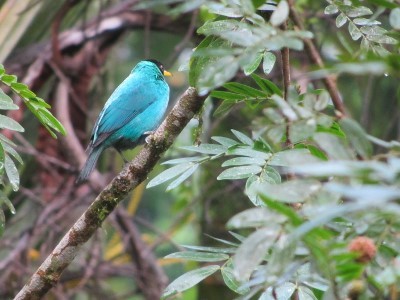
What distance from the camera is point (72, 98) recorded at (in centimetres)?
589

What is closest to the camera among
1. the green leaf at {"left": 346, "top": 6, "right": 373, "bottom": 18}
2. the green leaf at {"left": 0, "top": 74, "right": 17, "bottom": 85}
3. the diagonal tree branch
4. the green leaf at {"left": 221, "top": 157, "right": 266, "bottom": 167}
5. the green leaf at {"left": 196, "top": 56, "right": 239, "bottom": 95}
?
the green leaf at {"left": 196, "top": 56, "right": 239, "bottom": 95}

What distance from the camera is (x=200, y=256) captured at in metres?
2.26

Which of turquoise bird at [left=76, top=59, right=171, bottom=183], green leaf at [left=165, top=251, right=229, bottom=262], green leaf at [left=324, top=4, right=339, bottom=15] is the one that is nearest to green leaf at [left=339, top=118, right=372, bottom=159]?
green leaf at [left=165, top=251, right=229, bottom=262]

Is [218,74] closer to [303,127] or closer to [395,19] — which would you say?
[303,127]

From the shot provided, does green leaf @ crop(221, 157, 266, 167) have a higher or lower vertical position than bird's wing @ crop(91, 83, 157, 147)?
higher

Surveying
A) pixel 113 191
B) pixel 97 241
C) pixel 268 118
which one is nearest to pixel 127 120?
pixel 97 241

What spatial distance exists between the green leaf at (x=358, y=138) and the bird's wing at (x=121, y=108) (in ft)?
10.5

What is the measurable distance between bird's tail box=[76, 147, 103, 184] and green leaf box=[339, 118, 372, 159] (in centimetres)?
297

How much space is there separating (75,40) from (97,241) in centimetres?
155

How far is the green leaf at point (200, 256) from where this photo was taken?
222 centimetres

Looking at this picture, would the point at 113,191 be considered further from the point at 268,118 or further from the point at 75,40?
the point at 75,40

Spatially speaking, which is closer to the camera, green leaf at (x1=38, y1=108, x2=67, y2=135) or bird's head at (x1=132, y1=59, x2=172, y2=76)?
green leaf at (x1=38, y1=108, x2=67, y2=135)

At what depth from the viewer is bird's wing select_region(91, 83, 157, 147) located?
15.4 feet

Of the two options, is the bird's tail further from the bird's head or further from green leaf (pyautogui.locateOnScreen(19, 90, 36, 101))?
green leaf (pyautogui.locateOnScreen(19, 90, 36, 101))
